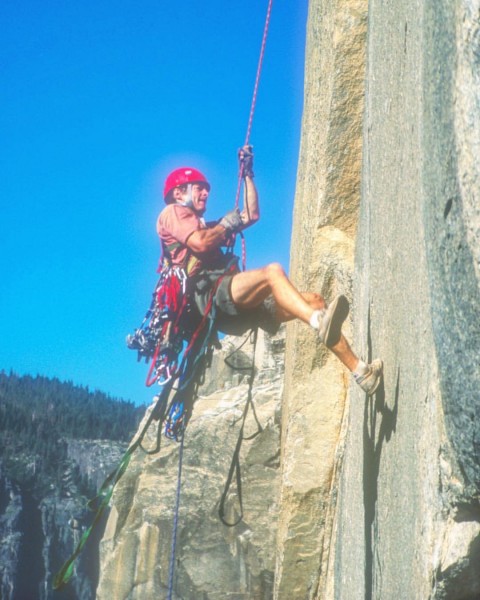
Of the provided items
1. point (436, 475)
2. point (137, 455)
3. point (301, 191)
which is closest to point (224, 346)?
point (137, 455)

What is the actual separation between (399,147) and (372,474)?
1573 millimetres

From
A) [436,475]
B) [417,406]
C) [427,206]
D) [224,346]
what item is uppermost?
[224,346]

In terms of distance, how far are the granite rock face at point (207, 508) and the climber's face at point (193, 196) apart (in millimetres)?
3487

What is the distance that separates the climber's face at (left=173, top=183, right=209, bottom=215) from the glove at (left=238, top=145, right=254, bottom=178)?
0.33 metres

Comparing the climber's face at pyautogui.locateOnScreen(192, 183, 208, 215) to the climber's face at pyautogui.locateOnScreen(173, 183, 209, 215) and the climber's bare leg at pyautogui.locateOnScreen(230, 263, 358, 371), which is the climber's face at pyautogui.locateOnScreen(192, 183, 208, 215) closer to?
the climber's face at pyautogui.locateOnScreen(173, 183, 209, 215)

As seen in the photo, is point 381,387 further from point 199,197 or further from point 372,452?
point 199,197

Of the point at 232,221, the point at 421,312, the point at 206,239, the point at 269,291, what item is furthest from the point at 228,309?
the point at 421,312

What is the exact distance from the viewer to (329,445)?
5.91 m

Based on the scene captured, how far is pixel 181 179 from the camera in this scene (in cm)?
535

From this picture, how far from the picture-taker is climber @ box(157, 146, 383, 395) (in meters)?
4.77

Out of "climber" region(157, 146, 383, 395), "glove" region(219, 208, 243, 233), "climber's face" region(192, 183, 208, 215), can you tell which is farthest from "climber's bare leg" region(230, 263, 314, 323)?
"climber's face" region(192, 183, 208, 215)

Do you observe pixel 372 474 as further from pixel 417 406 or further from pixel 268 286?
pixel 268 286

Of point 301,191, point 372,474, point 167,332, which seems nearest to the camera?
point 372,474

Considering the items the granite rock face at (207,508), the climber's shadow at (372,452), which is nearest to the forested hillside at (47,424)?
the granite rock face at (207,508)
